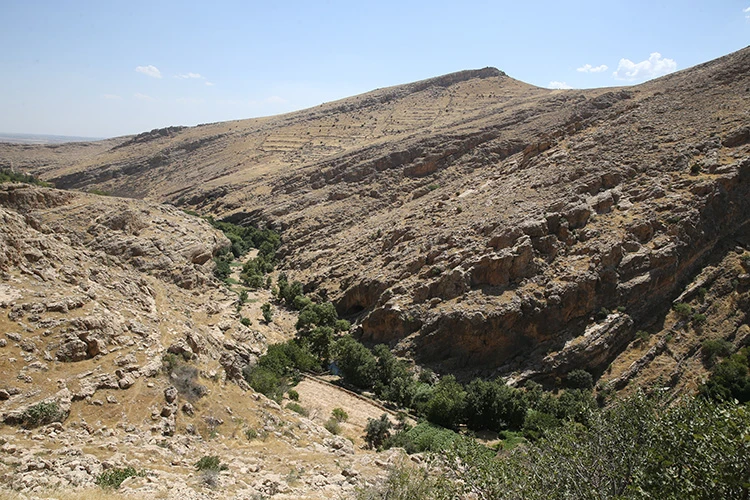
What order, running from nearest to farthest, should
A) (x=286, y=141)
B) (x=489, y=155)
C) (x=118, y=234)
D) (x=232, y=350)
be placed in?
(x=232, y=350), (x=118, y=234), (x=489, y=155), (x=286, y=141)

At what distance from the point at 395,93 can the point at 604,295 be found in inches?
3361

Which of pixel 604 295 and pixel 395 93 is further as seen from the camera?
pixel 395 93

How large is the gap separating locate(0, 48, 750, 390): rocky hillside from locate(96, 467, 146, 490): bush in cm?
2068

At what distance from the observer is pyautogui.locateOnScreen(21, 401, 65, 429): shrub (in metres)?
11.1

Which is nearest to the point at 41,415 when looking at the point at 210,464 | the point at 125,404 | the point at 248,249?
the point at 125,404

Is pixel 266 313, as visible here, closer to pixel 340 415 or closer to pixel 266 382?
pixel 266 382

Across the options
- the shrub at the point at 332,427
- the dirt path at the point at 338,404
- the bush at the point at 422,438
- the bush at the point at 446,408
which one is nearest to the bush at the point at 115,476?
the shrub at the point at 332,427

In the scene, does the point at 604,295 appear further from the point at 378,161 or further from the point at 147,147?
the point at 147,147

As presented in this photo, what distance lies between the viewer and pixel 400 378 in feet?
83.1

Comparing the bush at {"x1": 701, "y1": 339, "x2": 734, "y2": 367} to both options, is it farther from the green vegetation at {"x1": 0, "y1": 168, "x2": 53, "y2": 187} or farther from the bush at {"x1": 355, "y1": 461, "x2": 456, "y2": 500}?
the green vegetation at {"x1": 0, "y1": 168, "x2": 53, "y2": 187}

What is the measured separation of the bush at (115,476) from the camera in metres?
9.32

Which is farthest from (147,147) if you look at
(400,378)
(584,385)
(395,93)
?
(584,385)

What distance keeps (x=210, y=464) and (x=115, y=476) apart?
2420mm

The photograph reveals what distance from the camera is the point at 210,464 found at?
11.5 metres
